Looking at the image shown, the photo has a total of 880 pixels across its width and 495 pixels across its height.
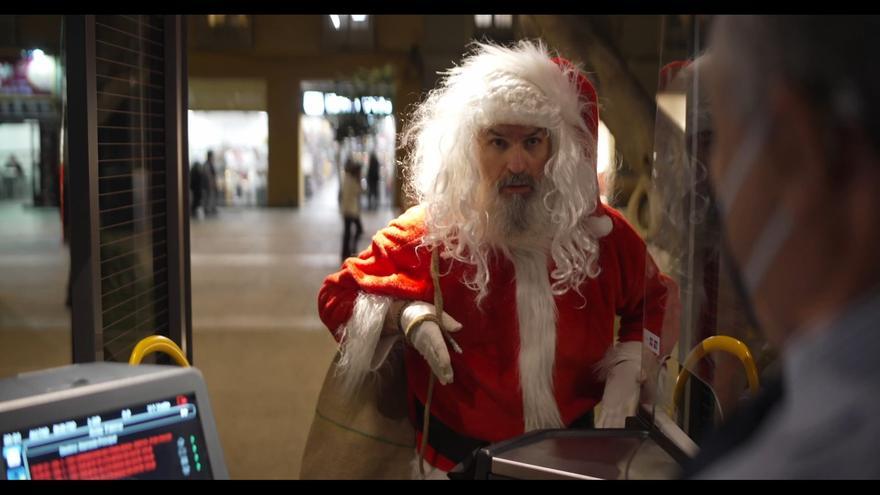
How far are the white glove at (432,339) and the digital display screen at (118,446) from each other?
103cm

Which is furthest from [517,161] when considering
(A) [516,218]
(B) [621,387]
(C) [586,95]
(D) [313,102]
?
(D) [313,102]

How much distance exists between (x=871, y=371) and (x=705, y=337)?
158cm

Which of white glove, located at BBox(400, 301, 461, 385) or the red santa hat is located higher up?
the red santa hat

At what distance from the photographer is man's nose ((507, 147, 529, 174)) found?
241cm

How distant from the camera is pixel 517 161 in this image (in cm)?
241

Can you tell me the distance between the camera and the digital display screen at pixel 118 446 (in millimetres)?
1170

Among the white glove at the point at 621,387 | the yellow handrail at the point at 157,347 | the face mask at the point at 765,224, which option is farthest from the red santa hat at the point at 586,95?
the face mask at the point at 765,224

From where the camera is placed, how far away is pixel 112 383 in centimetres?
122

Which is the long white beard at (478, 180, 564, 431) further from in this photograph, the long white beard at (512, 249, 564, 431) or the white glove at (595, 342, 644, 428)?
the white glove at (595, 342, 644, 428)

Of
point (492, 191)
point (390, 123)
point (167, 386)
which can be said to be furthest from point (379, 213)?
point (167, 386)

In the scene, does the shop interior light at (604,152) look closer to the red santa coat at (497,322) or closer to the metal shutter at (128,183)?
the red santa coat at (497,322)

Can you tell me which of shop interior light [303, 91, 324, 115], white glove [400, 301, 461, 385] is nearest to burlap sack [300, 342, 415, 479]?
white glove [400, 301, 461, 385]

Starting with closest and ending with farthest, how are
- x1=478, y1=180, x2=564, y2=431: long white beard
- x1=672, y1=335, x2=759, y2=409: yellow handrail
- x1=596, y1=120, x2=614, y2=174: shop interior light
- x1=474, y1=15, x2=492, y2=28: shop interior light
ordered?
x1=672, y1=335, x2=759, y2=409: yellow handrail
x1=478, y1=180, x2=564, y2=431: long white beard
x1=596, y1=120, x2=614, y2=174: shop interior light
x1=474, y1=15, x2=492, y2=28: shop interior light

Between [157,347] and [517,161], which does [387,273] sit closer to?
[517,161]
